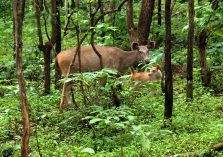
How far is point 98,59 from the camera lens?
40.2 ft

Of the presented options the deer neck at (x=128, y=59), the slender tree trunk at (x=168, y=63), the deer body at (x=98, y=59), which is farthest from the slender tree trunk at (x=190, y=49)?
the deer neck at (x=128, y=59)

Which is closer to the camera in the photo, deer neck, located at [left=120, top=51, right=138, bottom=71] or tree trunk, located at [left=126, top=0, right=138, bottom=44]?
deer neck, located at [left=120, top=51, right=138, bottom=71]

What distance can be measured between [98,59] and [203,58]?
9.72ft

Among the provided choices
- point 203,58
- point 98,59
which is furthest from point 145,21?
point 203,58

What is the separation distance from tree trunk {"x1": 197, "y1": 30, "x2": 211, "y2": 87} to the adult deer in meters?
2.33

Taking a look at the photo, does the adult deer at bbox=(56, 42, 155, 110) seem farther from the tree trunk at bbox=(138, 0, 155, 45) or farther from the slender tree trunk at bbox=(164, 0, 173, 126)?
the slender tree trunk at bbox=(164, 0, 173, 126)

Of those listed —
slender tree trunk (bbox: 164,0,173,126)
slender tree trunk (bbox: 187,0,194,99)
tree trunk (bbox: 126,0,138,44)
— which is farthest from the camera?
tree trunk (bbox: 126,0,138,44)

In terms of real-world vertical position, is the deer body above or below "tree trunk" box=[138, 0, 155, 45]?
below

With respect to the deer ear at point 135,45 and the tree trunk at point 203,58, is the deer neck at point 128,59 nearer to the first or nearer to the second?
the deer ear at point 135,45

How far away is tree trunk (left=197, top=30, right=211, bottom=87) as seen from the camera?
10.6 meters

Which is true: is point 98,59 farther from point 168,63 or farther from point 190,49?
point 168,63

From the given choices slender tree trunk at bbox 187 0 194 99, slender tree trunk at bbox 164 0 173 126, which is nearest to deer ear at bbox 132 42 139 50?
slender tree trunk at bbox 187 0 194 99

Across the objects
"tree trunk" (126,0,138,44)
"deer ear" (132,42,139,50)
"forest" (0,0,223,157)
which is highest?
"tree trunk" (126,0,138,44)

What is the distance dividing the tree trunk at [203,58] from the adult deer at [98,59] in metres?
2.33
